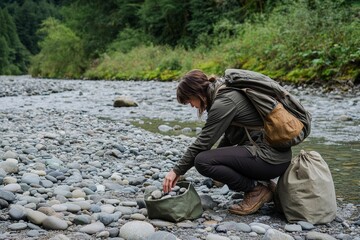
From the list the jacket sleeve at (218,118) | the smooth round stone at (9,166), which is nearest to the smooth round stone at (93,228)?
the jacket sleeve at (218,118)

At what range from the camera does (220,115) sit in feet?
10.7

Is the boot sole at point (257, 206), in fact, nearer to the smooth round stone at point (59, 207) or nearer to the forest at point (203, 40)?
the smooth round stone at point (59, 207)

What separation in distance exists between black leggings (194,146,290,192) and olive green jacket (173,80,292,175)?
0.04 m

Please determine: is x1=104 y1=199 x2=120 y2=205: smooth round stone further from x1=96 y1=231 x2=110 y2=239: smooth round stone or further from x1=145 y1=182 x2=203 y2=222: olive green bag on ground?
x1=96 y1=231 x2=110 y2=239: smooth round stone

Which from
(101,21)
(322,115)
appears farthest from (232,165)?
(101,21)

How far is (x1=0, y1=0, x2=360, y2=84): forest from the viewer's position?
1405cm

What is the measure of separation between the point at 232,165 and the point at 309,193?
58 cm

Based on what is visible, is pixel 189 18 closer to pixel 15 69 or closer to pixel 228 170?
pixel 228 170

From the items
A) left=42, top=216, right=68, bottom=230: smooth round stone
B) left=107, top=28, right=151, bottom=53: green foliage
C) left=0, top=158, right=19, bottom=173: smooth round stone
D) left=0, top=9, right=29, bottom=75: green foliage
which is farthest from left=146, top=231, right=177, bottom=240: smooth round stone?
left=0, top=9, right=29, bottom=75: green foliage

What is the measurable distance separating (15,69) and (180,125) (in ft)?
223

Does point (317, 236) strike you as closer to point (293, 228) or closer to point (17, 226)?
point (293, 228)

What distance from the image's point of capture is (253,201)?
3549 millimetres

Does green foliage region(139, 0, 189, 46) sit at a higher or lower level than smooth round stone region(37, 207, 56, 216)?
lower

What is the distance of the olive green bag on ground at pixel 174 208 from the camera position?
129 inches
